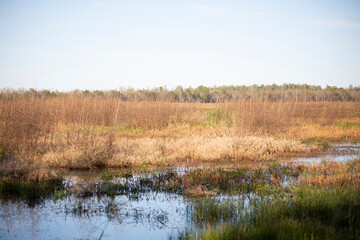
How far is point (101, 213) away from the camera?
670cm

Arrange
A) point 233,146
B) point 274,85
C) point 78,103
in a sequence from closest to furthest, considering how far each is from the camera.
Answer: point 233,146 → point 78,103 → point 274,85

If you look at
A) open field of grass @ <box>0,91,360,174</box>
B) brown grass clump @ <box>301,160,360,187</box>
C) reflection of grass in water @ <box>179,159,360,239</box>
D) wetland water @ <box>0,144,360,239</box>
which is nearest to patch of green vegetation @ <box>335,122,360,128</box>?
open field of grass @ <box>0,91,360,174</box>

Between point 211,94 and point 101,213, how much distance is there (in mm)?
45611

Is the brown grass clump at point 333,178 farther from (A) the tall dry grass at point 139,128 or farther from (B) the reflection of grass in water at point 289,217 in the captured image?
(A) the tall dry grass at point 139,128

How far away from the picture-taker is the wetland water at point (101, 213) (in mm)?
5836

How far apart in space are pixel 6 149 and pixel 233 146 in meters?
8.22

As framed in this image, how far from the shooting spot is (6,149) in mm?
10219

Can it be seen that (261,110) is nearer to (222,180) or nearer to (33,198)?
(222,180)

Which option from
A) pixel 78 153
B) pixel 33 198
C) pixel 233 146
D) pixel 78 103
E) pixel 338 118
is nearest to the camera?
pixel 33 198

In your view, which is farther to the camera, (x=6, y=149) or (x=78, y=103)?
(x=78, y=103)

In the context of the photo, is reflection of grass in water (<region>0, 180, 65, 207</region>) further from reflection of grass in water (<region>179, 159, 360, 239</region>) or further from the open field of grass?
reflection of grass in water (<region>179, 159, 360, 239</region>)

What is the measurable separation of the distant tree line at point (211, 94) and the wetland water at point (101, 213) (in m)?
4.96

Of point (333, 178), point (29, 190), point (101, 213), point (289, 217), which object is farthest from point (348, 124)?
point (29, 190)

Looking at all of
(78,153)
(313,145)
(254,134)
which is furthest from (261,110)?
(78,153)
